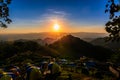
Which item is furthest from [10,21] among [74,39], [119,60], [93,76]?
[74,39]

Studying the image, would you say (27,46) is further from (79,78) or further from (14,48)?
(79,78)

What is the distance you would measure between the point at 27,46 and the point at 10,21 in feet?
218

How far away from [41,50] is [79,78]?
67769 millimetres

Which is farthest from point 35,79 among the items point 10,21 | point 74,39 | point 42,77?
point 74,39

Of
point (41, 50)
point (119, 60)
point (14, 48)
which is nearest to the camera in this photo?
point (119, 60)

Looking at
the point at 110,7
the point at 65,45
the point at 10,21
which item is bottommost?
the point at 65,45

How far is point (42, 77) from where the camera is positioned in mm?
24141

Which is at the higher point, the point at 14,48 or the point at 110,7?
the point at 110,7

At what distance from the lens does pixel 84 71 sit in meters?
31.2

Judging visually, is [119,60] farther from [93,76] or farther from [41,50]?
[41,50]

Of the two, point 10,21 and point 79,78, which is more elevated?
point 10,21

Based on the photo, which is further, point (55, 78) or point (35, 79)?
point (55, 78)

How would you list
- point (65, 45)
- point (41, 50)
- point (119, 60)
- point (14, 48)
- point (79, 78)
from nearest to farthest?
point (79, 78), point (119, 60), point (14, 48), point (41, 50), point (65, 45)

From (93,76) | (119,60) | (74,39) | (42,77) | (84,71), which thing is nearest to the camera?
(42,77)
